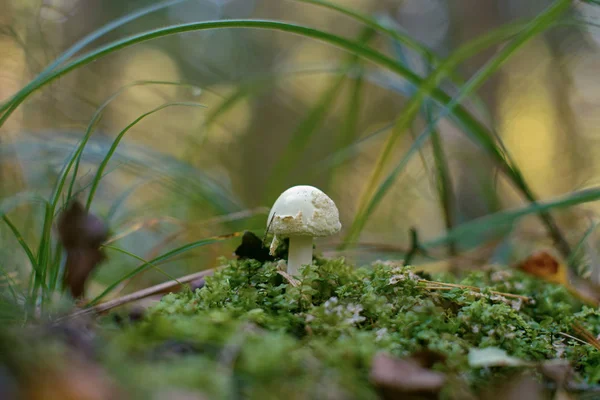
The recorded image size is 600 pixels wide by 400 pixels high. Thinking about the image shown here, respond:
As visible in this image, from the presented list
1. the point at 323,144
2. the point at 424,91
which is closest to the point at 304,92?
the point at 323,144

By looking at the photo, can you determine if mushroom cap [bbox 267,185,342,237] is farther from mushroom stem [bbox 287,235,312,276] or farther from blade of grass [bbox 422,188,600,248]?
blade of grass [bbox 422,188,600,248]

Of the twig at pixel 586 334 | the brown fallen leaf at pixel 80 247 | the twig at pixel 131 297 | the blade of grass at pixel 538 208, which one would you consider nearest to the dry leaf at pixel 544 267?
the blade of grass at pixel 538 208

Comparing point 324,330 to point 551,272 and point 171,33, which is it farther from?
point 551,272

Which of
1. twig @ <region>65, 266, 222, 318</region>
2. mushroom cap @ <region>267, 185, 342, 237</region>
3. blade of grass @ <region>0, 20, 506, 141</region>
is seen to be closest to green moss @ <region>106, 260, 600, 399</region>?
mushroom cap @ <region>267, 185, 342, 237</region>

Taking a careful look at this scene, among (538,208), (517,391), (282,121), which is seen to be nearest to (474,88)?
(538,208)

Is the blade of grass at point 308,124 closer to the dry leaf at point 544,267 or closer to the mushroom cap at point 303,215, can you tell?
the mushroom cap at point 303,215

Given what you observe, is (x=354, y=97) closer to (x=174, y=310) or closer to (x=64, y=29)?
(x=174, y=310)
